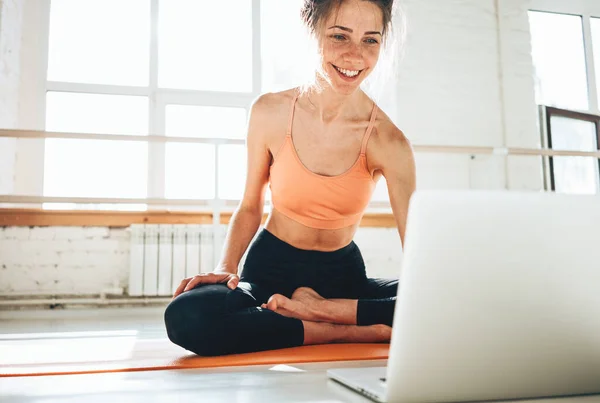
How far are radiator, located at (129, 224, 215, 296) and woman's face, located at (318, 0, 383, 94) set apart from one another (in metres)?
2.21

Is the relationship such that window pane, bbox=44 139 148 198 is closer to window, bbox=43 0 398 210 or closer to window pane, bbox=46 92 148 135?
window, bbox=43 0 398 210

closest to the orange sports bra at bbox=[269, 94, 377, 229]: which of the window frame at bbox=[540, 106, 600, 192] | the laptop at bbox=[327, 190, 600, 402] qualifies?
the laptop at bbox=[327, 190, 600, 402]

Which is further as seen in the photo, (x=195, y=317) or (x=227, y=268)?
(x=227, y=268)

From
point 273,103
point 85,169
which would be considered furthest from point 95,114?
point 273,103

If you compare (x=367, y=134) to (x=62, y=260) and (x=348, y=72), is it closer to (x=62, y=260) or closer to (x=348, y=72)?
(x=348, y=72)

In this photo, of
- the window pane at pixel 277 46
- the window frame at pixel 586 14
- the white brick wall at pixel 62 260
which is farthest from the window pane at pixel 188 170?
the window frame at pixel 586 14

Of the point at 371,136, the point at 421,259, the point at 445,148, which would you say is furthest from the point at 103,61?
the point at 421,259

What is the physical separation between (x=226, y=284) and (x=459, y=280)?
79cm

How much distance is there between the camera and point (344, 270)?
57.3 inches

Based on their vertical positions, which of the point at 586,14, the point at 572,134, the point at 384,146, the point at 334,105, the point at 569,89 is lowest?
the point at 384,146

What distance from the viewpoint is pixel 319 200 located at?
4.50 ft

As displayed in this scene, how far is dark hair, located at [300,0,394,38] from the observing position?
51.0 inches

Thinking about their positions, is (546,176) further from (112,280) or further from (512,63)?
(112,280)

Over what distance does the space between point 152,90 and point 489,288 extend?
3.48m
